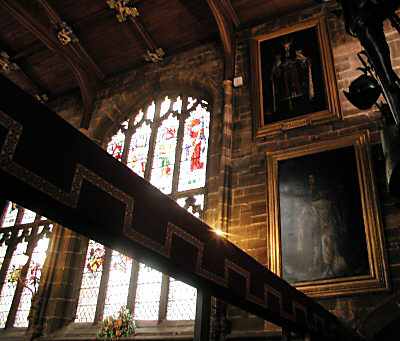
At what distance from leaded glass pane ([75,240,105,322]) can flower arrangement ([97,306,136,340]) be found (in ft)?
3.09

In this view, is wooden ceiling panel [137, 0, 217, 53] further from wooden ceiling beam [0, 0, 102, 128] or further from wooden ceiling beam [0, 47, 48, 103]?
wooden ceiling beam [0, 47, 48, 103]

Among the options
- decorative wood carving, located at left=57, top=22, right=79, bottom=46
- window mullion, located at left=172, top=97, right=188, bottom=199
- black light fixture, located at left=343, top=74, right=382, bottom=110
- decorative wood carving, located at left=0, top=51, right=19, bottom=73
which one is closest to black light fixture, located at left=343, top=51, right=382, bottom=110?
black light fixture, located at left=343, top=74, right=382, bottom=110

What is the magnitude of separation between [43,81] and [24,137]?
9.49m

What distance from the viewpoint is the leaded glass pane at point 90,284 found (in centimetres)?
762

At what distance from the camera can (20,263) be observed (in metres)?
8.66

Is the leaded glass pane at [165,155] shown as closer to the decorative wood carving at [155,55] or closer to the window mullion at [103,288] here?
the decorative wood carving at [155,55]

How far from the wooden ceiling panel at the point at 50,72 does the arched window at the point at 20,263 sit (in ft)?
9.74

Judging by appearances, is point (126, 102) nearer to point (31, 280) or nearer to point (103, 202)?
point (31, 280)

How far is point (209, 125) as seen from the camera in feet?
26.8

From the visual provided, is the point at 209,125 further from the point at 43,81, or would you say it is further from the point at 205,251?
the point at 205,251

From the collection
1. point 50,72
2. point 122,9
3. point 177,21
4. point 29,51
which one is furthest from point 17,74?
point 177,21

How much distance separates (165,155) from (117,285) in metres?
2.43

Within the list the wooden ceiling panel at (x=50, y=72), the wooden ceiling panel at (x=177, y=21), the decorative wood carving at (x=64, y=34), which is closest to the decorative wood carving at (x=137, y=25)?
the wooden ceiling panel at (x=177, y=21)

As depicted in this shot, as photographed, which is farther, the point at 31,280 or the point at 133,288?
the point at 31,280
